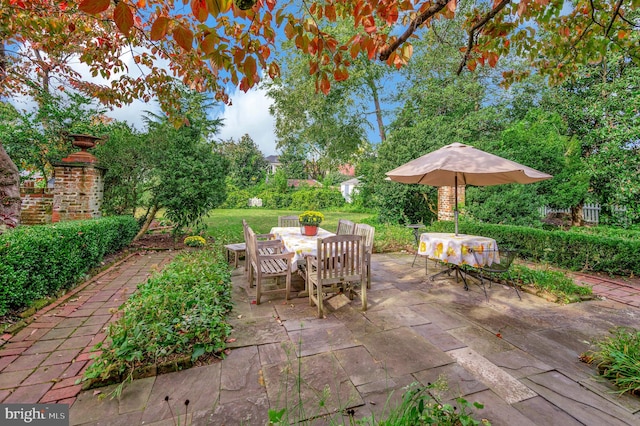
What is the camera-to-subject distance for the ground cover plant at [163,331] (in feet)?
7.11

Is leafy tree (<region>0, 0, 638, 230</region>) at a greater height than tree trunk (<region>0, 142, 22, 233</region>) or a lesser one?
greater

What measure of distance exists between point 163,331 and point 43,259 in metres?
2.13

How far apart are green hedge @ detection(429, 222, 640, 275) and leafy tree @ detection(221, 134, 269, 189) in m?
25.9

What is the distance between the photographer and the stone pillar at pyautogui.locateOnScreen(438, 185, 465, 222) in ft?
28.5

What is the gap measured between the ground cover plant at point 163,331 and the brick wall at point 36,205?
434 centimetres

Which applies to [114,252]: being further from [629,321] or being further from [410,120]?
[410,120]

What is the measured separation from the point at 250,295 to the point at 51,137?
654 centimetres

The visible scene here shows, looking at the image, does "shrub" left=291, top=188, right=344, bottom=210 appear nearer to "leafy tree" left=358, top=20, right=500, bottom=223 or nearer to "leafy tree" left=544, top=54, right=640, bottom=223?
"leafy tree" left=358, top=20, right=500, bottom=223

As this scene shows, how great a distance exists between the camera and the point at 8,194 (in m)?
4.31

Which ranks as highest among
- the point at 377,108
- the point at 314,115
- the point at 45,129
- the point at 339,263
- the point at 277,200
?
the point at 377,108

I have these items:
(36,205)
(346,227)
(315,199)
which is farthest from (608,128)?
(315,199)

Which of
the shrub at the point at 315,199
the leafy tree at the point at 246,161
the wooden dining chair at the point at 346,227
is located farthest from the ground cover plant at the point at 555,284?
the leafy tree at the point at 246,161

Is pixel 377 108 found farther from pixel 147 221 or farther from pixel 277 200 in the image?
pixel 147 221

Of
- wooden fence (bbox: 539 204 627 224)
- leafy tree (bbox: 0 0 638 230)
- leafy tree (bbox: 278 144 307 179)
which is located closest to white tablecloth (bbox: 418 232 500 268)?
leafy tree (bbox: 0 0 638 230)
